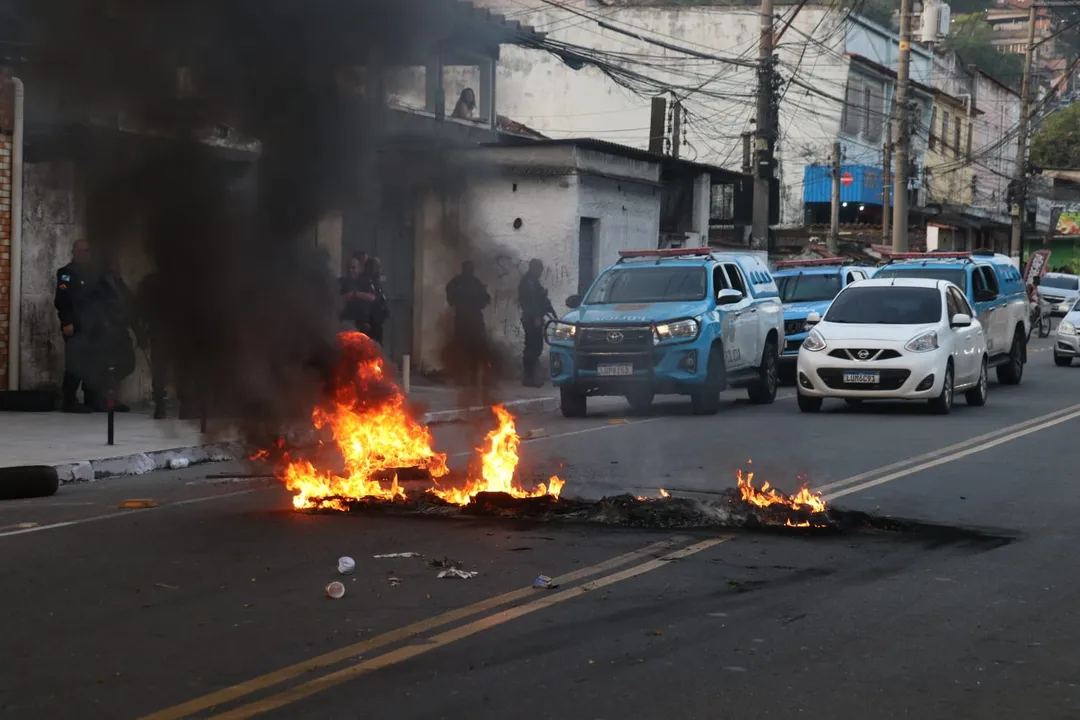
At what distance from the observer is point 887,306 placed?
19922mm

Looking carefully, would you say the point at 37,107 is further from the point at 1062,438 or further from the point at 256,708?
the point at 1062,438

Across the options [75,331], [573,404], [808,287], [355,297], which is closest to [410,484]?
[355,297]

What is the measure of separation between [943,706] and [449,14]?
6.07 meters

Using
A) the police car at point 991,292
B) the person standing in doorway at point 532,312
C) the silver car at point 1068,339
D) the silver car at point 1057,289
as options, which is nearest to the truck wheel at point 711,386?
the person standing in doorway at point 532,312

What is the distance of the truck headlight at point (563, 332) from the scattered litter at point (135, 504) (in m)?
8.38

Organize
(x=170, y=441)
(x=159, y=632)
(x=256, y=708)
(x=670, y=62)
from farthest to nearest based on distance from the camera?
1. (x=670, y=62)
2. (x=170, y=441)
3. (x=159, y=632)
4. (x=256, y=708)

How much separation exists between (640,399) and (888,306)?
11.7 feet

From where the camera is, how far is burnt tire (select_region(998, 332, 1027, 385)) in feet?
80.3

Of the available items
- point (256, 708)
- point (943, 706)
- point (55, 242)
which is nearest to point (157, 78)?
point (256, 708)

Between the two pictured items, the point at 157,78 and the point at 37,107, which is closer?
the point at 157,78

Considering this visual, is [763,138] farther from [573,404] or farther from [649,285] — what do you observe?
[573,404]

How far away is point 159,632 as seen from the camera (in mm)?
6695

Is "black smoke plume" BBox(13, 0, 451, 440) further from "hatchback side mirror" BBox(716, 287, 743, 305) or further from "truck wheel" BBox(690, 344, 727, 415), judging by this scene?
"hatchback side mirror" BBox(716, 287, 743, 305)

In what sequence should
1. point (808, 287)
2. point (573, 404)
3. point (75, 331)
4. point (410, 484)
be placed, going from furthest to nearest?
1. point (808, 287)
2. point (573, 404)
3. point (75, 331)
4. point (410, 484)
